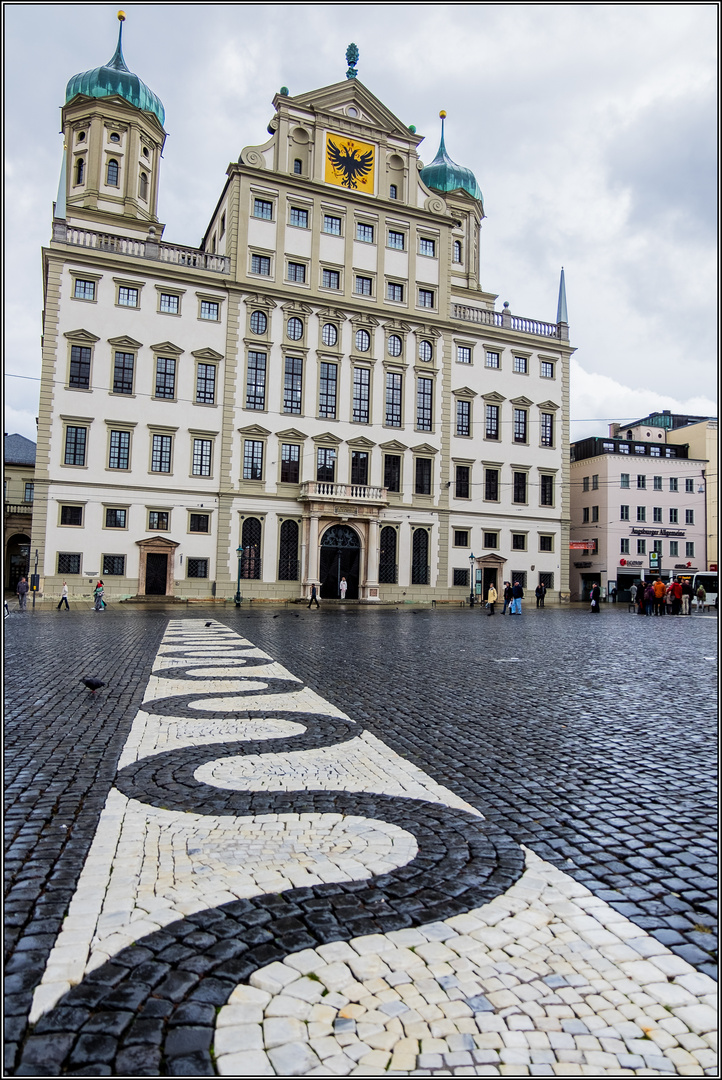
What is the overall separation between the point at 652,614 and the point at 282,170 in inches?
1326

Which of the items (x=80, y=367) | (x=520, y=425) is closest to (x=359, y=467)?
(x=520, y=425)

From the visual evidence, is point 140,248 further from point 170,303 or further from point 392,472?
point 392,472

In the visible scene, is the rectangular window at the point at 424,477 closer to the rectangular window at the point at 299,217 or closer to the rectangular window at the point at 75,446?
the rectangular window at the point at 299,217

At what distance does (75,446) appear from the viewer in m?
38.7

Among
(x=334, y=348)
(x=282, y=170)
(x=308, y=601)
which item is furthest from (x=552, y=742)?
(x=282, y=170)

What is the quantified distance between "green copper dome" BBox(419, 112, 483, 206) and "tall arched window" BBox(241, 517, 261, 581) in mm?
35601

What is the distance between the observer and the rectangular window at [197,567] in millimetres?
40406

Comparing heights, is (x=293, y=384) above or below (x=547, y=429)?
above

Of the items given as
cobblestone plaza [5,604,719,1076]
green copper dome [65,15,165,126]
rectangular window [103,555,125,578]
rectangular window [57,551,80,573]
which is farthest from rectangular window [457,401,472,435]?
cobblestone plaza [5,604,719,1076]

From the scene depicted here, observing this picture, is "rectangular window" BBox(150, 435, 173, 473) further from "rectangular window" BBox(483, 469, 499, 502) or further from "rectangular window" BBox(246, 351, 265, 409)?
"rectangular window" BBox(483, 469, 499, 502)

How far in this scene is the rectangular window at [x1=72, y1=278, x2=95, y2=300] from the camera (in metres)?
39.3

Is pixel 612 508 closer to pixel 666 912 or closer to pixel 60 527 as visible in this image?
pixel 60 527

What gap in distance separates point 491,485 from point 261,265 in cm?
2032

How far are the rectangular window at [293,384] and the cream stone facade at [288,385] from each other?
5.4 inches
